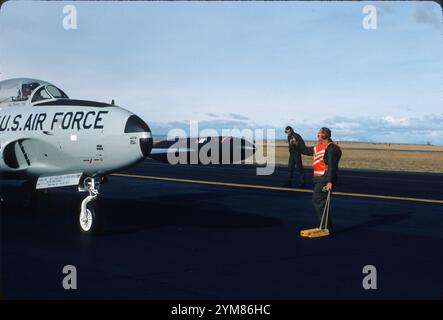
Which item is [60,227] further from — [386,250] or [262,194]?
[262,194]

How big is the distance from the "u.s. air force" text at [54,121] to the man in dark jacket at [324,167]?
465cm

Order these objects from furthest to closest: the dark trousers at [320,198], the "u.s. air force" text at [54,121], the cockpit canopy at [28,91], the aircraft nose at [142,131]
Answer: the cockpit canopy at [28,91] < the dark trousers at [320,198] < the "u.s. air force" text at [54,121] < the aircraft nose at [142,131]

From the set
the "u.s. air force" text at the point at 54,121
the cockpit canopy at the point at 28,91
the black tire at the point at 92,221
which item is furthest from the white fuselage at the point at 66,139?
the black tire at the point at 92,221

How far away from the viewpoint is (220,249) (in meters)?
9.73

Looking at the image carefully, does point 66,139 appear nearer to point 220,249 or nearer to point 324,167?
point 220,249

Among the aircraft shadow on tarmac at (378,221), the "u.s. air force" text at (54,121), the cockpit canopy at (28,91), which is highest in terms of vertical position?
the cockpit canopy at (28,91)

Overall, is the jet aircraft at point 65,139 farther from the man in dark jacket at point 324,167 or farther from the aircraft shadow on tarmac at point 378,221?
the aircraft shadow on tarmac at point 378,221

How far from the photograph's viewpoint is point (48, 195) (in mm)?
15609

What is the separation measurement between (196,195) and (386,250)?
1014 cm

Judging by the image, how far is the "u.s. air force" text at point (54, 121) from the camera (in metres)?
10.7

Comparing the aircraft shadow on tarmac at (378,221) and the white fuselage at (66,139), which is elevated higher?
the white fuselage at (66,139)

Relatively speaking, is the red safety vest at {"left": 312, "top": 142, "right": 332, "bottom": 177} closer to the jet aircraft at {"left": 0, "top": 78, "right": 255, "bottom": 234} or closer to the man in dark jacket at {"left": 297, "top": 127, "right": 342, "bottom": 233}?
the man in dark jacket at {"left": 297, "top": 127, "right": 342, "bottom": 233}

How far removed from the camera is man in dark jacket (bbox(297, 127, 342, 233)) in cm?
1119
